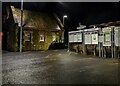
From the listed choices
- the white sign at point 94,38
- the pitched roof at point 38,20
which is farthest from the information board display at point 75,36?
the pitched roof at point 38,20

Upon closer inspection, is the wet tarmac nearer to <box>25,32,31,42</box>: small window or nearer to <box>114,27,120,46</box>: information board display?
<box>114,27,120,46</box>: information board display

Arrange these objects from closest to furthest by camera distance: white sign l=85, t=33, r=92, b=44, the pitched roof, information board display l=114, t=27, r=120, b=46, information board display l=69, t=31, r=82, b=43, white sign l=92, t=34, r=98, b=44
→ information board display l=114, t=27, r=120, b=46 → white sign l=92, t=34, r=98, b=44 → white sign l=85, t=33, r=92, b=44 → information board display l=69, t=31, r=82, b=43 → the pitched roof

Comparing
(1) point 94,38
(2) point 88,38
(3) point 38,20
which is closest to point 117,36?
(1) point 94,38

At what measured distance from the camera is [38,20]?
3597cm

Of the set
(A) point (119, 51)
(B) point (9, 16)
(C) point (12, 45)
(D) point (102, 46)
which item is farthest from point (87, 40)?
(B) point (9, 16)

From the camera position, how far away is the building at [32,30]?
3203cm

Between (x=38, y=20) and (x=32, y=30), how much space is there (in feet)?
10.8

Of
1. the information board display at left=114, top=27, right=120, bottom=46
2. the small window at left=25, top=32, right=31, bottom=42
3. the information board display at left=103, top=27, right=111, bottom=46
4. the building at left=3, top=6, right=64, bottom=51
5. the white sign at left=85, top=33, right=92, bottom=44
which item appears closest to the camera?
the information board display at left=114, top=27, right=120, bottom=46

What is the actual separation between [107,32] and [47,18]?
2256 cm

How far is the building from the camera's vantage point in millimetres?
32028

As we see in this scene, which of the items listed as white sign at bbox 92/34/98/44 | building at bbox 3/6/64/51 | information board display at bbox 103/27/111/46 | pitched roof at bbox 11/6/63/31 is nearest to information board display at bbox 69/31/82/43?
white sign at bbox 92/34/98/44

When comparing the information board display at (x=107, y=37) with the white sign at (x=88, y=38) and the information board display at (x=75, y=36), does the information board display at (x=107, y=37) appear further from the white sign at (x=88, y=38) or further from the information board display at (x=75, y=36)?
the information board display at (x=75, y=36)

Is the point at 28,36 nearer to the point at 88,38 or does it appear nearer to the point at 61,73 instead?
the point at 88,38

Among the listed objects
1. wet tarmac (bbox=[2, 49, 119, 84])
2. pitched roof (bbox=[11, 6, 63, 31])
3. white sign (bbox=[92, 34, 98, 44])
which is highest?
pitched roof (bbox=[11, 6, 63, 31])
